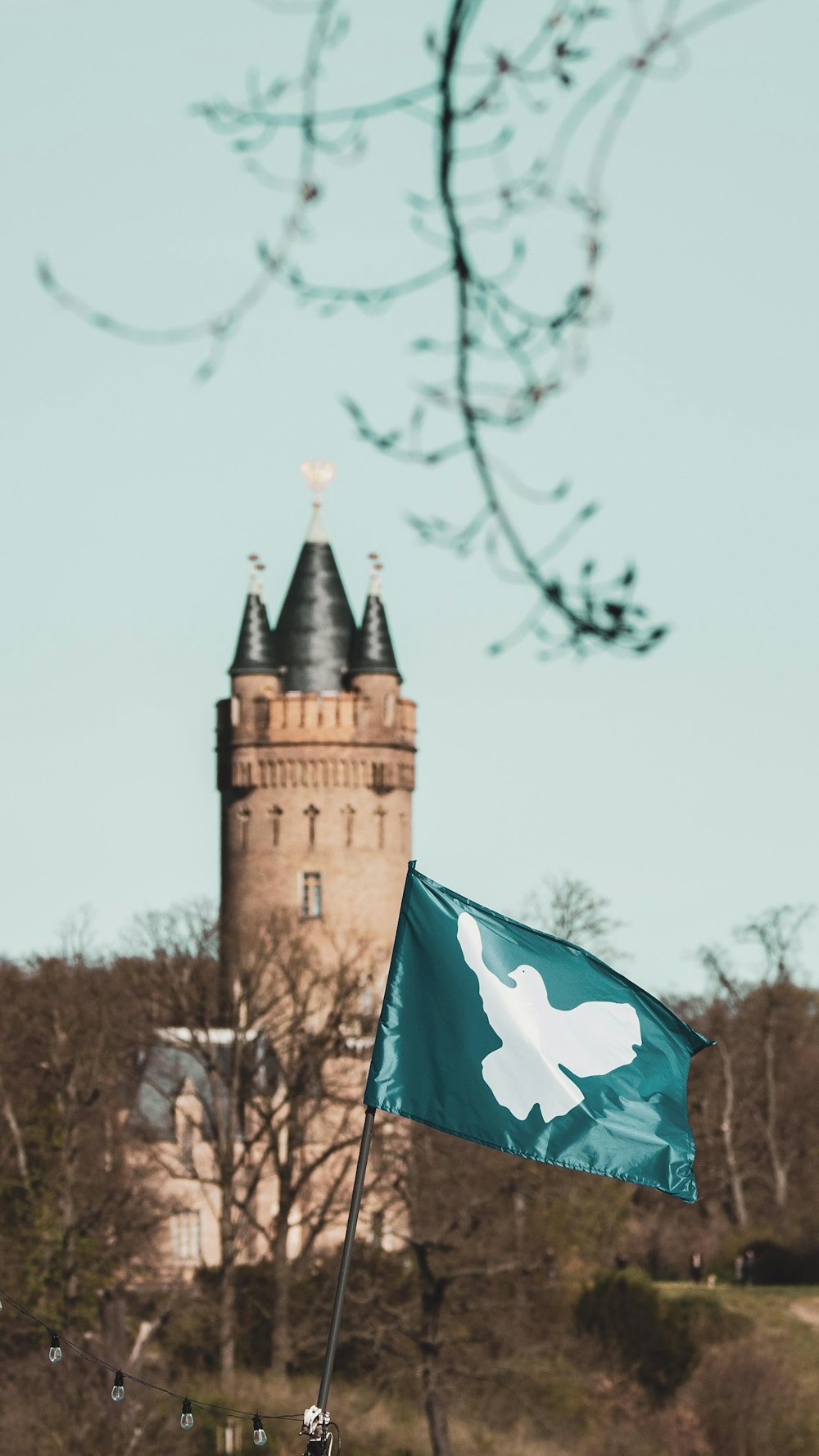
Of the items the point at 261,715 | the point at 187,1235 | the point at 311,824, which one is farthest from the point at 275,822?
the point at 187,1235

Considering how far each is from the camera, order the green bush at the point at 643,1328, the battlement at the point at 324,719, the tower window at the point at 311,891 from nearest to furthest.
Result: the green bush at the point at 643,1328, the tower window at the point at 311,891, the battlement at the point at 324,719

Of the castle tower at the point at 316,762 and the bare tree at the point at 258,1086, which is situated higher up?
the castle tower at the point at 316,762

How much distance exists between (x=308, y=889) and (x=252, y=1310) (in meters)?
24.1

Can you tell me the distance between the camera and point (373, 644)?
80.3 m

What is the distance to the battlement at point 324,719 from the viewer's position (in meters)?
79.8

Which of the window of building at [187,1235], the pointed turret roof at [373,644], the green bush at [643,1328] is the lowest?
the green bush at [643,1328]

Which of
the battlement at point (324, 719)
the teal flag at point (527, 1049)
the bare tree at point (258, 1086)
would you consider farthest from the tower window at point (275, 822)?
the teal flag at point (527, 1049)

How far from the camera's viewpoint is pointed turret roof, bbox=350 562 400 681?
80125 millimetres

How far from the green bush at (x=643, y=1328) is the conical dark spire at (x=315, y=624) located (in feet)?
104

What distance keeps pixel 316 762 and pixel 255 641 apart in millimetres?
4988

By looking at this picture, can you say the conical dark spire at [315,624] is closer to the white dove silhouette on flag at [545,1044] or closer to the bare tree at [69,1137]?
the bare tree at [69,1137]

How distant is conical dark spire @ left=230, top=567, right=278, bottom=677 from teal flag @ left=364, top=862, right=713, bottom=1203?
218ft

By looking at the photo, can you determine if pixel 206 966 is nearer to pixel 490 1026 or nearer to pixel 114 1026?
pixel 114 1026

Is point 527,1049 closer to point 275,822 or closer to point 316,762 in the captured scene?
point 275,822
